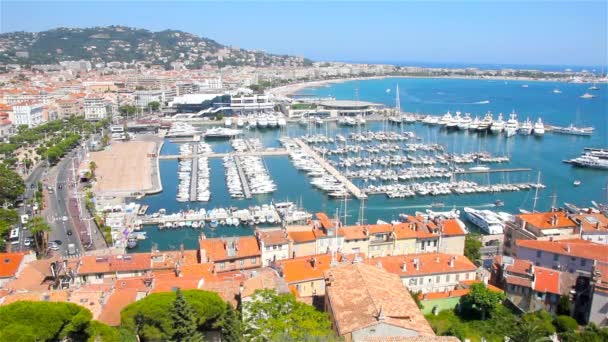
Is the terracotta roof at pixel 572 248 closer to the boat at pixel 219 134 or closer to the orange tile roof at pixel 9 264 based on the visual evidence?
the orange tile roof at pixel 9 264

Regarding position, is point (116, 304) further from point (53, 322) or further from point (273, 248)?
point (273, 248)

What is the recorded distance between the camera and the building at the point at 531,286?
1975 centimetres

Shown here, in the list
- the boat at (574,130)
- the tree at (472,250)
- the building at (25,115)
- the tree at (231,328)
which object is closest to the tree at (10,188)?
the tree at (231,328)

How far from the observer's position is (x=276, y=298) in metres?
15.4

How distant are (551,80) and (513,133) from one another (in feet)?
453

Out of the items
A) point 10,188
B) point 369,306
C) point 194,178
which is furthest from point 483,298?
point 10,188

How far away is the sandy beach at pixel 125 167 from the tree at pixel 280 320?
30324 mm

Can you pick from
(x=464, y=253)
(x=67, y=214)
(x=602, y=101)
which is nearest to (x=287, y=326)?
(x=464, y=253)

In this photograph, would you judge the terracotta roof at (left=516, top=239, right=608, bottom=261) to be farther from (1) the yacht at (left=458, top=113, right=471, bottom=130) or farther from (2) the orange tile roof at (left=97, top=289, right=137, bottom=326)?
(1) the yacht at (left=458, top=113, right=471, bottom=130)

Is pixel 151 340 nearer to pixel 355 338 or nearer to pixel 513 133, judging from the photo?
pixel 355 338

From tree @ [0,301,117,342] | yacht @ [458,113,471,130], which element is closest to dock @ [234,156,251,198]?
tree @ [0,301,117,342]

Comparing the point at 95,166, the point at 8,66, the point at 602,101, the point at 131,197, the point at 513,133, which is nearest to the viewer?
the point at 131,197

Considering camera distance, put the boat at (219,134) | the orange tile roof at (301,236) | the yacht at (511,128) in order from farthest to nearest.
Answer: the yacht at (511,128)
the boat at (219,134)
the orange tile roof at (301,236)

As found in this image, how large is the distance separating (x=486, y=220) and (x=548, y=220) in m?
8.88
